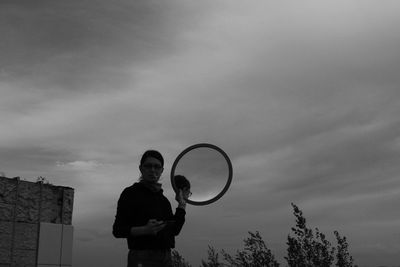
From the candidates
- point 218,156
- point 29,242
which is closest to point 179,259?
point 29,242

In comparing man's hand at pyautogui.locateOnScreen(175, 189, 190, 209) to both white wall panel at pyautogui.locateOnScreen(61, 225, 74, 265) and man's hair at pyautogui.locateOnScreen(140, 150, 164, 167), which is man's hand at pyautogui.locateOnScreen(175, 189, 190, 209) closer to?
man's hair at pyautogui.locateOnScreen(140, 150, 164, 167)

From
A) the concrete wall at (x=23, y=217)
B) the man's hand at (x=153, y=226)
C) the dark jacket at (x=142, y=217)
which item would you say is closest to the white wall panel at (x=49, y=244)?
the concrete wall at (x=23, y=217)

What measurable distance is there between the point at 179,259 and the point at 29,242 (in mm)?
4445

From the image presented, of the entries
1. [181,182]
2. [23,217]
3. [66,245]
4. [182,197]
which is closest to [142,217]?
[182,197]

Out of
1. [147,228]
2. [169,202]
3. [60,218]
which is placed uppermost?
[60,218]

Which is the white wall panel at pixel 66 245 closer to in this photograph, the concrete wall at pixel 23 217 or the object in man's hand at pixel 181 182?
the concrete wall at pixel 23 217

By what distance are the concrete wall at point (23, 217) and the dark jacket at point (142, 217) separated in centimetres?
Answer: 1035

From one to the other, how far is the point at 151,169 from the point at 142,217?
45cm

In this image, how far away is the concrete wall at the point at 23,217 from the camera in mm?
14180

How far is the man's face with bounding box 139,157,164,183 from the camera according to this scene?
495 cm

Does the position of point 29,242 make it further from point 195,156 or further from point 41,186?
point 195,156

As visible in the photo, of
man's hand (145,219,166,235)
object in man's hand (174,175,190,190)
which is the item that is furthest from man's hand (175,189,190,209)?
man's hand (145,219,166,235)

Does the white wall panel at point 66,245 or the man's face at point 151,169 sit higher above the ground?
the white wall panel at point 66,245

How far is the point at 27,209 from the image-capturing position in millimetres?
14719
